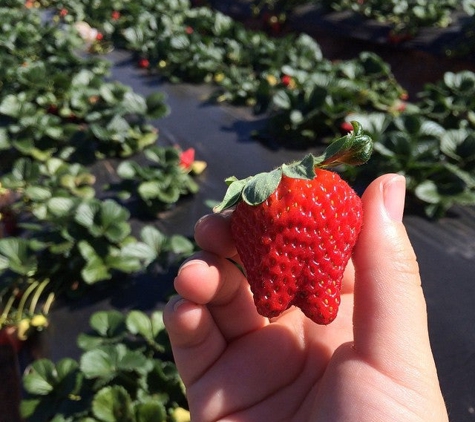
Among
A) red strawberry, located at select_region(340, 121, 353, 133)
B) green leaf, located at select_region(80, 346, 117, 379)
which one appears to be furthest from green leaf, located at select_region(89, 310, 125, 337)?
red strawberry, located at select_region(340, 121, 353, 133)

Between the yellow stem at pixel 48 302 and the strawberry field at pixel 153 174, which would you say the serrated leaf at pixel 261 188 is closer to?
the strawberry field at pixel 153 174

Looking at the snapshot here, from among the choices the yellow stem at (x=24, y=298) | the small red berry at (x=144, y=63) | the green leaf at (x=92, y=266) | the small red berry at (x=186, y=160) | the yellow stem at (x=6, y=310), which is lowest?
the yellow stem at (x=6, y=310)

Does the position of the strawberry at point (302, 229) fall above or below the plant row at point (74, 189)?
above

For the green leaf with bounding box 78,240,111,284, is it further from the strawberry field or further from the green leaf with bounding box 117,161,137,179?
the green leaf with bounding box 117,161,137,179

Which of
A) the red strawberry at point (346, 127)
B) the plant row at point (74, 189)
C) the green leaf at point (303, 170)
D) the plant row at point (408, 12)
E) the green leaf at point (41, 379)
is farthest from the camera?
the plant row at point (408, 12)

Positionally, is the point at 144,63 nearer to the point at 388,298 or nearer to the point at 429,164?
the point at 429,164

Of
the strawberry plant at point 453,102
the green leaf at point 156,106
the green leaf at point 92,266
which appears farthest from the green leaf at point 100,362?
the strawberry plant at point 453,102

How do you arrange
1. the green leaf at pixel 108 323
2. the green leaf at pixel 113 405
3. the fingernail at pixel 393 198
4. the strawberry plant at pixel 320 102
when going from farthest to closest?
the strawberry plant at pixel 320 102 → the green leaf at pixel 108 323 → the green leaf at pixel 113 405 → the fingernail at pixel 393 198

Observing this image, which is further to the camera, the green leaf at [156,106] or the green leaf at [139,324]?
the green leaf at [156,106]
